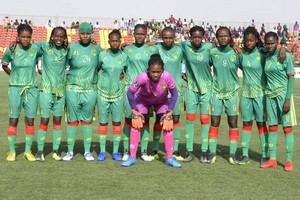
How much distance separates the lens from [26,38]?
7.50 m

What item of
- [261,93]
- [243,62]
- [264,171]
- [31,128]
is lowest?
[264,171]

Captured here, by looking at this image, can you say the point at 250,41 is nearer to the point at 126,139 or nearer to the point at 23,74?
the point at 126,139

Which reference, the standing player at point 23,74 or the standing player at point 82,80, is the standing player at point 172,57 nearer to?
the standing player at point 82,80

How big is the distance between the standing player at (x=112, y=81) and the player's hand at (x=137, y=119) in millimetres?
419

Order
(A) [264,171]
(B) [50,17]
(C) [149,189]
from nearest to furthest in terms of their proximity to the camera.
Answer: (C) [149,189] → (A) [264,171] → (B) [50,17]

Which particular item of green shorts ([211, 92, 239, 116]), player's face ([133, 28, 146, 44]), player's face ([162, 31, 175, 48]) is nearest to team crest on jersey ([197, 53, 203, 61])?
player's face ([162, 31, 175, 48])

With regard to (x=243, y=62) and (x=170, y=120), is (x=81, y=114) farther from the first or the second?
(x=243, y=62)

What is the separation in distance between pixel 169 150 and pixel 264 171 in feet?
4.68

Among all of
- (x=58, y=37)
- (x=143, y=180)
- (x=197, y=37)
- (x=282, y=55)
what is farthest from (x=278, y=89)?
(x=58, y=37)

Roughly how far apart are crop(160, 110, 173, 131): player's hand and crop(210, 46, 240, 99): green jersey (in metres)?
0.81

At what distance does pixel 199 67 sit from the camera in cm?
773

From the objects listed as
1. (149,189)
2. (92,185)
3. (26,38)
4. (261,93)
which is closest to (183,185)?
(149,189)

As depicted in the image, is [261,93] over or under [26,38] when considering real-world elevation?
under

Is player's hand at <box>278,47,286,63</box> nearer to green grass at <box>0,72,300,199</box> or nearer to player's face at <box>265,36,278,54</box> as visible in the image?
player's face at <box>265,36,278,54</box>
